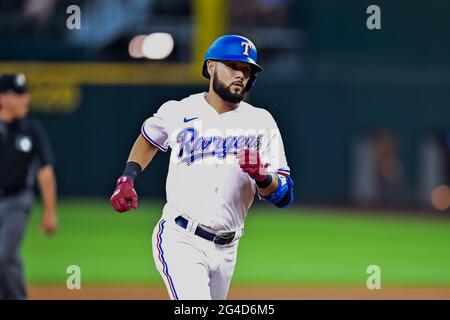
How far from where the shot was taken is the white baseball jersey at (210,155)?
17.6ft

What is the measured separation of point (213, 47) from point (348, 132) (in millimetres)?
17958

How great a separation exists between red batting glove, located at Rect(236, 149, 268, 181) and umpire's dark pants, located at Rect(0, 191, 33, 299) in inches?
122

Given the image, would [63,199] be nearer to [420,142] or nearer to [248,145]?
[420,142]

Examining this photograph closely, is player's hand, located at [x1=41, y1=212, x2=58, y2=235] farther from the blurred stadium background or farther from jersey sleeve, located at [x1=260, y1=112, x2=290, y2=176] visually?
the blurred stadium background

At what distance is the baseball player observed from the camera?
5.32 m

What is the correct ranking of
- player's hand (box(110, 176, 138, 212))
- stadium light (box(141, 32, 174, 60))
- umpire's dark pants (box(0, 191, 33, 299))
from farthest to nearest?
stadium light (box(141, 32, 174, 60)) < umpire's dark pants (box(0, 191, 33, 299)) < player's hand (box(110, 176, 138, 212))

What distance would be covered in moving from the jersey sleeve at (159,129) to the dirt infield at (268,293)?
427 cm

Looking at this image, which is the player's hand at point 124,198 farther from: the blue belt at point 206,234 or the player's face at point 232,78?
the player's face at point 232,78

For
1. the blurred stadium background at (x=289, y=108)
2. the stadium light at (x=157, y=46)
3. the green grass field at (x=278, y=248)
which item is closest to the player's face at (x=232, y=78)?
the green grass field at (x=278, y=248)

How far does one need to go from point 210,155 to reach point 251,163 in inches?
16.7

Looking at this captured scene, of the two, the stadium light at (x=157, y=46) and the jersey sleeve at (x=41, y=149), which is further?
the stadium light at (x=157, y=46)

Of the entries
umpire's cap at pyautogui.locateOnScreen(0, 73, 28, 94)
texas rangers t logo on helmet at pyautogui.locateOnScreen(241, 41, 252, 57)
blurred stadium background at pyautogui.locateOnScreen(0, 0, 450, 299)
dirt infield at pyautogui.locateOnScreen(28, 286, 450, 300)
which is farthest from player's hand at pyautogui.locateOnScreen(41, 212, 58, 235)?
blurred stadium background at pyautogui.locateOnScreen(0, 0, 450, 299)

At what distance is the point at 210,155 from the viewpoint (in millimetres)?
5375

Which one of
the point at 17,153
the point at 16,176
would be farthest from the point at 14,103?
the point at 16,176
